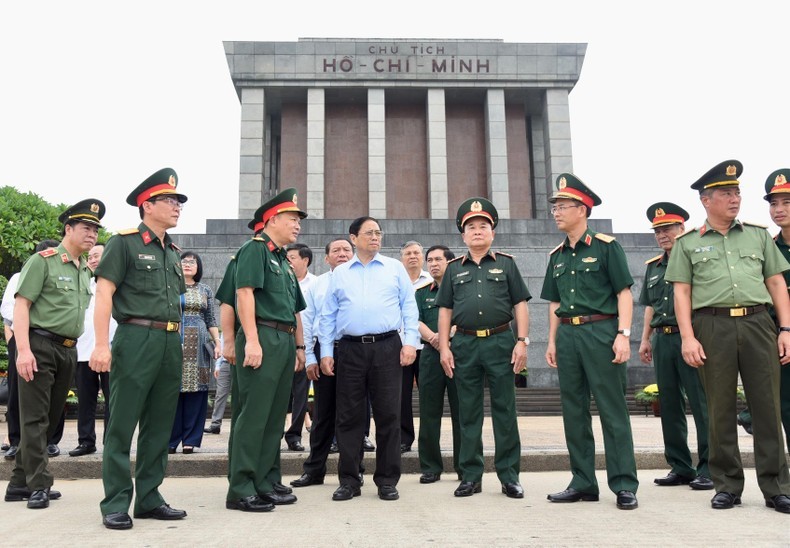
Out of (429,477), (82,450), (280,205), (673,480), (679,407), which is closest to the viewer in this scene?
(280,205)

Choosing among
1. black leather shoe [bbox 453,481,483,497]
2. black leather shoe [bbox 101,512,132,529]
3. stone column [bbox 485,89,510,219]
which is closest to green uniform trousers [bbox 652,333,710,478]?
black leather shoe [bbox 453,481,483,497]

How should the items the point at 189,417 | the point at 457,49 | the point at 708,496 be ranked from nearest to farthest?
the point at 708,496 < the point at 189,417 < the point at 457,49

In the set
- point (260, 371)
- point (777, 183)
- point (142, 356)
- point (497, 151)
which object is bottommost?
point (260, 371)

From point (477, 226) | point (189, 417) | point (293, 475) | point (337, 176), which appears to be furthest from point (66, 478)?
point (337, 176)

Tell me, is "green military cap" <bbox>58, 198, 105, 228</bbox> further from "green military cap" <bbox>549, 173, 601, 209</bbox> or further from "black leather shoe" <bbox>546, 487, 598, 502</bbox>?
"black leather shoe" <bbox>546, 487, 598, 502</bbox>

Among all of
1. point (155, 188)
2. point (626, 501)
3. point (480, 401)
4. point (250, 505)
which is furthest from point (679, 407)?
point (155, 188)

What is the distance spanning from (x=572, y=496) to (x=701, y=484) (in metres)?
1.22

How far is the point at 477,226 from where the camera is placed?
5.64 m

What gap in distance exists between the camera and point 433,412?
596 centimetres

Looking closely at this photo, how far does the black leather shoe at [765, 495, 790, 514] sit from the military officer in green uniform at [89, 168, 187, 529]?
12.5 ft

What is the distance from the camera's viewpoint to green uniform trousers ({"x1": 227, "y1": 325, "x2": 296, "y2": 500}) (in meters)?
4.67

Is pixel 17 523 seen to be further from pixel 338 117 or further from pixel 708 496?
pixel 338 117

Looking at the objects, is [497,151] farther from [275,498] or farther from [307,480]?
[275,498]

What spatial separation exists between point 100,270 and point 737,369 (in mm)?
4363
